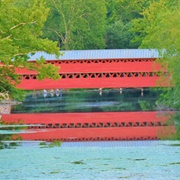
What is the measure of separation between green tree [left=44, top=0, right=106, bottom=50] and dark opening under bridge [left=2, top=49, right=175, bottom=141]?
37.4 feet

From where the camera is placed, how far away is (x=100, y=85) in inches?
1939

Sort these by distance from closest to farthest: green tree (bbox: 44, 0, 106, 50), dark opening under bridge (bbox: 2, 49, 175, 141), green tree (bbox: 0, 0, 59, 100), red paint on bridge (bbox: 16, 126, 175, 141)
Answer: red paint on bridge (bbox: 16, 126, 175, 141), dark opening under bridge (bbox: 2, 49, 175, 141), green tree (bbox: 0, 0, 59, 100), green tree (bbox: 44, 0, 106, 50)

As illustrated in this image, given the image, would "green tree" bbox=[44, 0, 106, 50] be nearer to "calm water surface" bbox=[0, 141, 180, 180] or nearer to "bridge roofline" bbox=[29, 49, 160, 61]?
"bridge roofline" bbox=[29, 49, 160, 61]

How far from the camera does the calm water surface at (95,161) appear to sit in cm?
1906

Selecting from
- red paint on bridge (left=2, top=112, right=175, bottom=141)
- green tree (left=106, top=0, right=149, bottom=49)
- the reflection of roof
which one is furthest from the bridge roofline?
green tree (left=106, top=0, right=149, bottom=49)

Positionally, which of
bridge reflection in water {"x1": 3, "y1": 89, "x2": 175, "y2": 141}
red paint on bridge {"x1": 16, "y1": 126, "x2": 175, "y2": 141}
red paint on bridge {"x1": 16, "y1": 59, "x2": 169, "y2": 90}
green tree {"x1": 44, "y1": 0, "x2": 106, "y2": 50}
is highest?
green tree {"x1": 44, "y1": 0, "x2": 106, "y2": 50}

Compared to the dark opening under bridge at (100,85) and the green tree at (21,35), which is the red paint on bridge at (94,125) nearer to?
the dark opening under bridge at (100,85)

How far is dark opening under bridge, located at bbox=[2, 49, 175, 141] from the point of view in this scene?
28531 mm

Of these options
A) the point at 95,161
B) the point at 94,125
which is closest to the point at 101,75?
the point at 94,125

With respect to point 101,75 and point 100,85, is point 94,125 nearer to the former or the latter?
point 100,85

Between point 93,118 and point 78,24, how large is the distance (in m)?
27.5

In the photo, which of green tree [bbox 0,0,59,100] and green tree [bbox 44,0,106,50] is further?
green tree [bbox 44,0,106,50]

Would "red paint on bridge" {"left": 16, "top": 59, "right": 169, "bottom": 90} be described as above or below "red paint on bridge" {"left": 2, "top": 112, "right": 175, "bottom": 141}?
above

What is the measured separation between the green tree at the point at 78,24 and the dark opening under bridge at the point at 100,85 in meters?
11.4
